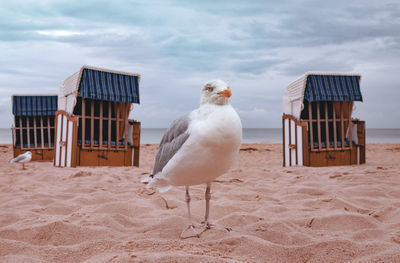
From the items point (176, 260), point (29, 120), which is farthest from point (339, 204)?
point (29, 120)

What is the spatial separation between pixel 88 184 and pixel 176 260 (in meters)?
3.82

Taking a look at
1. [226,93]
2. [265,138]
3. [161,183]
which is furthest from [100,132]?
[265,138]

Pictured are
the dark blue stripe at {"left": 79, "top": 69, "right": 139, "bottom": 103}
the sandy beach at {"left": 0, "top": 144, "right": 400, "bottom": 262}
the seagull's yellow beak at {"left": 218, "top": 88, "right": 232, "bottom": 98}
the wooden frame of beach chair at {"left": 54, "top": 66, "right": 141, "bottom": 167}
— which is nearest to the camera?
the sandy beach at {"left": 0, "top": 144, "right": 400, "bottom": 262}

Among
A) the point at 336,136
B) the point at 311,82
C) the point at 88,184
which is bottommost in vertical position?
the point at 88,184

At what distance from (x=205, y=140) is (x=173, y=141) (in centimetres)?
44

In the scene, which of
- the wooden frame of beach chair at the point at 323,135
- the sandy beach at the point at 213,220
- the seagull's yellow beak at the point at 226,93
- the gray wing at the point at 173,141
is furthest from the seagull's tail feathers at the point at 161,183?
the wooden frame of beach chair at the point at 323,135

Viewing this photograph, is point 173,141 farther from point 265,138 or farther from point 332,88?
point 265,138

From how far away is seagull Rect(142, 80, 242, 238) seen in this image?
2465 mm

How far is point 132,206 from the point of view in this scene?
12.6 feet

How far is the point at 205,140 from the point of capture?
2.46 m

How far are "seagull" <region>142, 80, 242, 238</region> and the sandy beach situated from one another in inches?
19.1

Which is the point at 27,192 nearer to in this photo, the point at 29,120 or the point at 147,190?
the point at 147,190

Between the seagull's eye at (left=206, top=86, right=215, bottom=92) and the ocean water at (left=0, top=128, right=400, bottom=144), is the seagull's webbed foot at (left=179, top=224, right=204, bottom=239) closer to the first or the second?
the seagull's eye at (left=206, top=86, right=215, bottom=92)

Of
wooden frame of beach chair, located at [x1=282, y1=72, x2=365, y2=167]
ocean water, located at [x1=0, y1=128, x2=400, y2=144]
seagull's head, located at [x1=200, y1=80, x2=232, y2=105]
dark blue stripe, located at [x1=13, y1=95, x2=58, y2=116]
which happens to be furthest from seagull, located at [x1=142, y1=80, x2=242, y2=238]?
ocean water, located at [x1=0, y1=128, x2=400, y2=144]
